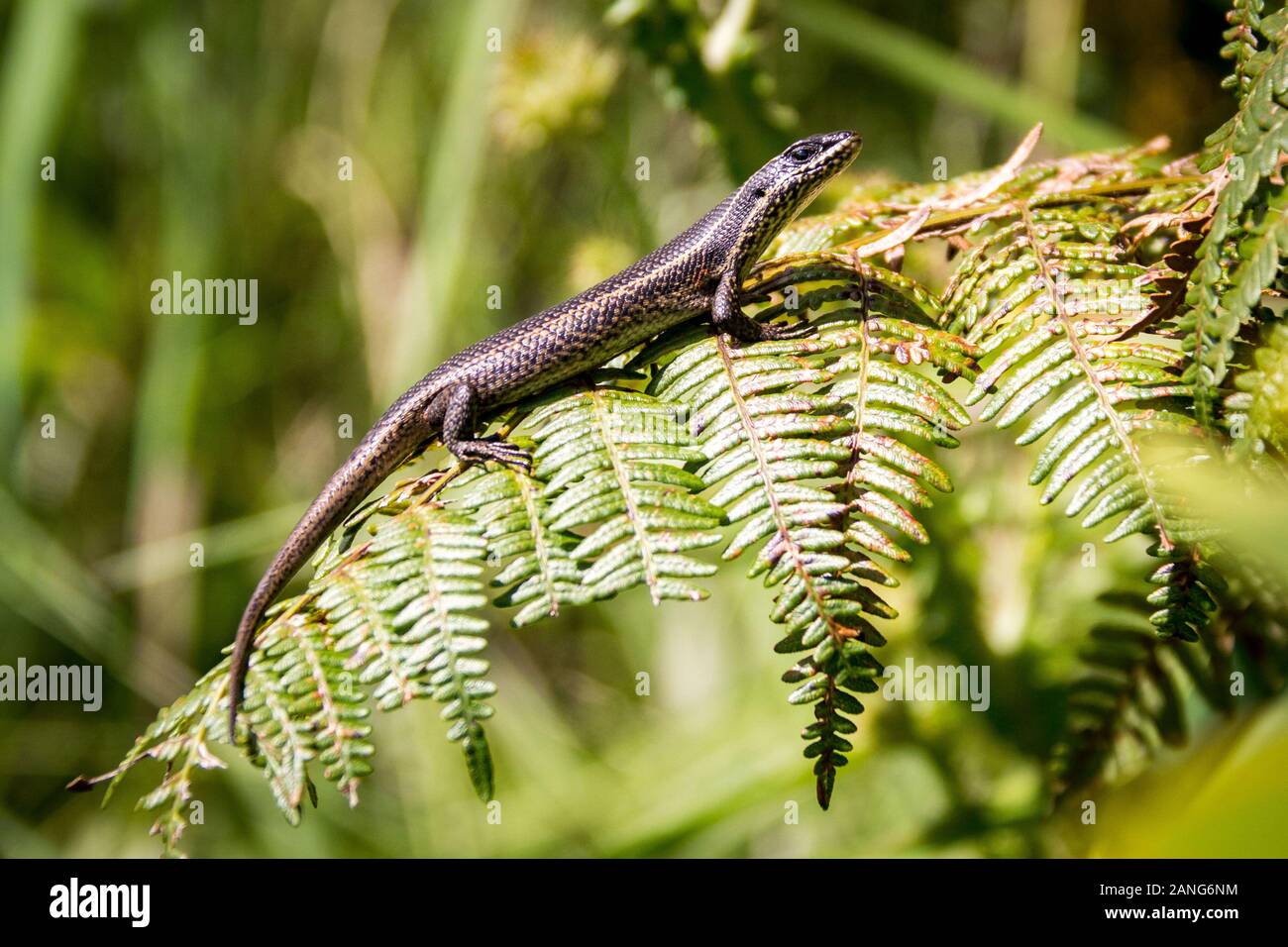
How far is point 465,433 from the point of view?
2662 mm

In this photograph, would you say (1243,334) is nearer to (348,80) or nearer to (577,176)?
(577,176)

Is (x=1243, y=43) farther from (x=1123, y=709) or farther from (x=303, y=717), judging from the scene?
(x=303, y=717)

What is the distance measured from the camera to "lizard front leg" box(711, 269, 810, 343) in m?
2.34

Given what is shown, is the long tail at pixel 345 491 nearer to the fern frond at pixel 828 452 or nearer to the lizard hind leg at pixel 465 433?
the lizard hind leg at pixel 465 433

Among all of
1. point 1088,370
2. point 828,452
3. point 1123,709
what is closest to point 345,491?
point 828,452

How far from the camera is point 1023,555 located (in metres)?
3.02

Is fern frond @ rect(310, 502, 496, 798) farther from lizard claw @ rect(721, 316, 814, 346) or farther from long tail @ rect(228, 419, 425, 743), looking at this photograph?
lizard claw @ rect(721, 316, 814, 346)

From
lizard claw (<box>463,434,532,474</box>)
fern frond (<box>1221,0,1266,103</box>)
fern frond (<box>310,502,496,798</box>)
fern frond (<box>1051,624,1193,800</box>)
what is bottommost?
fern frond (<box>1051,624,1193,800</box>)

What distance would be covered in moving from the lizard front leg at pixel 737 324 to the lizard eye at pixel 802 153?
1.87 ft

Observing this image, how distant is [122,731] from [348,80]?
4.04m

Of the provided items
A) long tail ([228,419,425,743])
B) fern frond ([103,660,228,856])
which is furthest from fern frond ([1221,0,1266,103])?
fern frond ([103,660,228,856])

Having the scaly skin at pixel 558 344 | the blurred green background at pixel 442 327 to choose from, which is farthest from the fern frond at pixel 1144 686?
the scaly skin at pixel 558 344

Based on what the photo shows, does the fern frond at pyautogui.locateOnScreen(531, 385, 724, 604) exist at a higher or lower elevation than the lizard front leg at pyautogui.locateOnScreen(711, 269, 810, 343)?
lower
